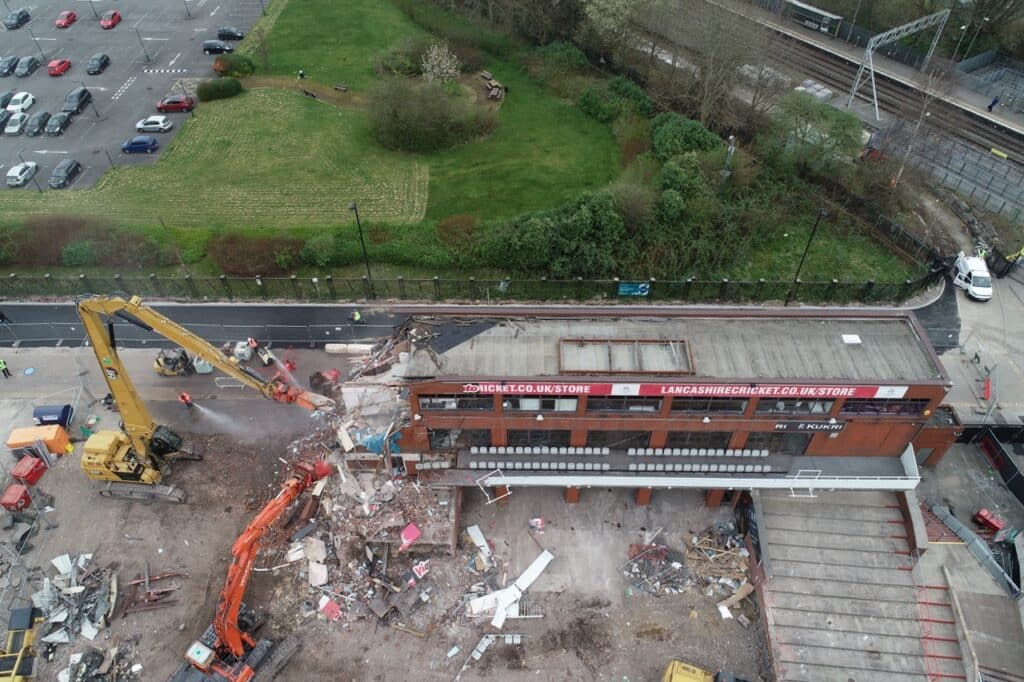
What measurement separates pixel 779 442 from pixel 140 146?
6160 centimetres

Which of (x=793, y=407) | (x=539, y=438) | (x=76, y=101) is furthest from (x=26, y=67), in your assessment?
(x=793, y=407)

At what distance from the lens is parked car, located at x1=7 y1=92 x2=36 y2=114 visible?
6769cm

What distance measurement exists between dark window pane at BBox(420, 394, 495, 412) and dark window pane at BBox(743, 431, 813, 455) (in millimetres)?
13858

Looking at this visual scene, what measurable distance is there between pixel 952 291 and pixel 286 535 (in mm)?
50995

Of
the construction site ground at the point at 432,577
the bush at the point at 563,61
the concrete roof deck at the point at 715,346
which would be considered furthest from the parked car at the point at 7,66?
the concrete roof deck at the point at 715,346

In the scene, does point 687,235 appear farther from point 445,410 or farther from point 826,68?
point 826,68

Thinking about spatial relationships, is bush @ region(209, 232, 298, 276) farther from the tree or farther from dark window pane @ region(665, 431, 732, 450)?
dark window pane @ region(665, 431, 732, 450)

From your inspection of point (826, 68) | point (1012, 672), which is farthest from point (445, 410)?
point (826, 68)

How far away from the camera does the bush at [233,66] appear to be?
7212 centimetres

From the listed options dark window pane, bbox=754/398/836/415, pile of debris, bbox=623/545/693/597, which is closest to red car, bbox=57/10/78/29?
pile of debris, bbox=623/545/693/597

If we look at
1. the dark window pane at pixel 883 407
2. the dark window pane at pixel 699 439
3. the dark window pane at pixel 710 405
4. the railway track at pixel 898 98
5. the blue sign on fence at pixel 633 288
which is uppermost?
the railway track at pixel 898 98

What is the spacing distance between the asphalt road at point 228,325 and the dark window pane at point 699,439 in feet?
71.0

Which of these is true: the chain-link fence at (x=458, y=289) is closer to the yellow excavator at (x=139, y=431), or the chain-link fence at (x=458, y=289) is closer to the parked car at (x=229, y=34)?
the yellow excavator at (x=139, y=431)

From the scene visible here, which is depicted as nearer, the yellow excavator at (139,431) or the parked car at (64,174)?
the yellow excavator at (139,431)
